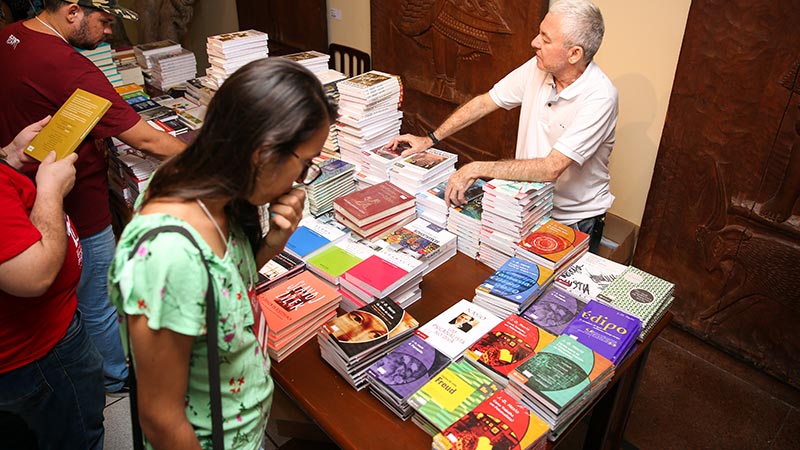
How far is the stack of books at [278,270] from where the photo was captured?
6.24ft

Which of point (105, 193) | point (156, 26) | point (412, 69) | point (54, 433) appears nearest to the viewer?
point (54, 433)

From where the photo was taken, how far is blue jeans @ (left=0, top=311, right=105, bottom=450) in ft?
5.47

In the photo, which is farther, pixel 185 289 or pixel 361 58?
pixel 361 58

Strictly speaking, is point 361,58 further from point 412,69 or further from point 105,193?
point 105,193

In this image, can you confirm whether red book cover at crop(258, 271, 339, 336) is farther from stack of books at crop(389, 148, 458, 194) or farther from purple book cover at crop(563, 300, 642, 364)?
purple book cover at crop(563, 300, 642, 364)

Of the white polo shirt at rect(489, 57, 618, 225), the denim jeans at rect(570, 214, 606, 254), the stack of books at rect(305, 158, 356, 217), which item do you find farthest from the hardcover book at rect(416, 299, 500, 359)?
the denim jeans at rect(570, 214, 606, 254)

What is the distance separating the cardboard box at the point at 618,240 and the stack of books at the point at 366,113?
1463 millimetres

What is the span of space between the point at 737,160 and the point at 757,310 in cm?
84

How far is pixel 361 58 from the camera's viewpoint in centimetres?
481

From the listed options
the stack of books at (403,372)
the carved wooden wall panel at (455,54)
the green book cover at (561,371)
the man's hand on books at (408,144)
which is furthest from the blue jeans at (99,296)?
the carved wooden wall panel at (455,54)

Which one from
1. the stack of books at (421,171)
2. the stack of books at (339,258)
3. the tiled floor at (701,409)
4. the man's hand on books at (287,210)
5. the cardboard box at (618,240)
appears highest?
the man's hand on books at (287,210)

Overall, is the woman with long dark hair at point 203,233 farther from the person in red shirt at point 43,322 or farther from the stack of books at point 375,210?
the stack of books at point 375,210

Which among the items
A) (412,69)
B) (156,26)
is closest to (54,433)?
(412,69)

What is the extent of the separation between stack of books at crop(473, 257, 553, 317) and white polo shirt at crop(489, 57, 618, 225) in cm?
66
